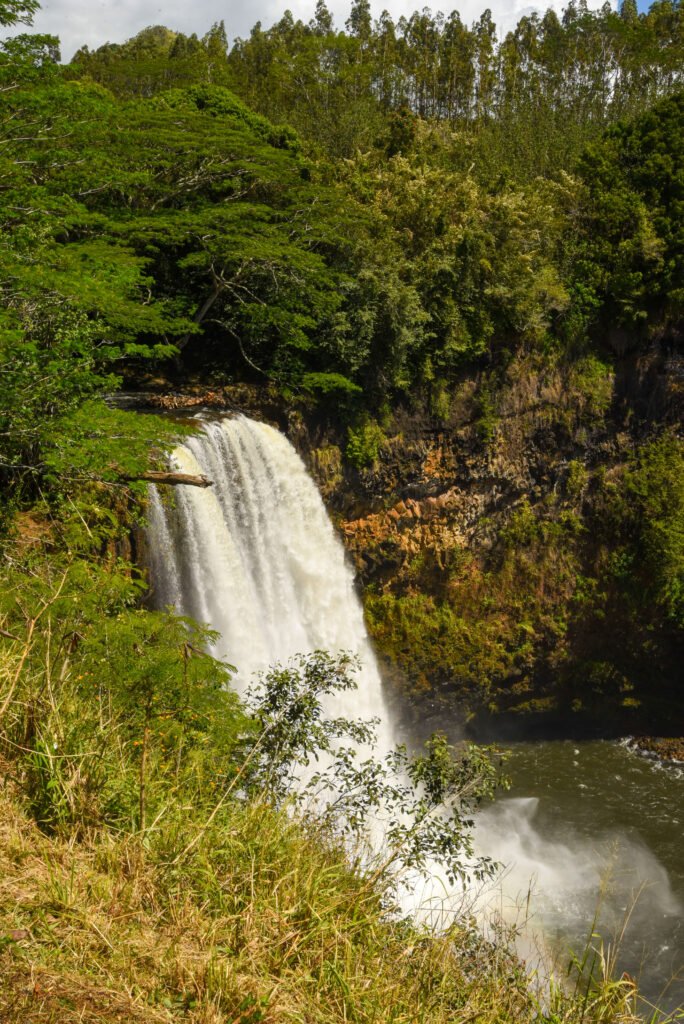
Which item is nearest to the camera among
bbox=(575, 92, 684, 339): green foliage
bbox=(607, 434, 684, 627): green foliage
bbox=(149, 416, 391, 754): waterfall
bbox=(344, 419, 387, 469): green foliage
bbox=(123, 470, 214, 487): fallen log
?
bbox=(123, 470, 214, 487): fallen log

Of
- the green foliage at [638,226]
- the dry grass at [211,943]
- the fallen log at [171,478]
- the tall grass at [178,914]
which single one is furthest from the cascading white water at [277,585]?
the green foliage at [638,226]

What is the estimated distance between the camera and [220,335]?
616 inches

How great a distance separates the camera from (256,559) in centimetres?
1191

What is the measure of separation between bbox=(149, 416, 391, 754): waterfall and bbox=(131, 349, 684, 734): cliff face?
1.43 metres

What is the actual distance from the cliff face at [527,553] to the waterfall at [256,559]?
4.68 ft

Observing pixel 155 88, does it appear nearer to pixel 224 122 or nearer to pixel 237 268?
pixel 224 122

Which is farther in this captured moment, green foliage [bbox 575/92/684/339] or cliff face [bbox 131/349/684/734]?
green foliage [bbox 575/92/684/339]

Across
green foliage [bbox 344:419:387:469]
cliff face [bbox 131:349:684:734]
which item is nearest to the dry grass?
green foliage [bbox 344:419:387:469]

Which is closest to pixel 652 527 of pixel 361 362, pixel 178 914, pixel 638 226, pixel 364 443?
pixel 364 443

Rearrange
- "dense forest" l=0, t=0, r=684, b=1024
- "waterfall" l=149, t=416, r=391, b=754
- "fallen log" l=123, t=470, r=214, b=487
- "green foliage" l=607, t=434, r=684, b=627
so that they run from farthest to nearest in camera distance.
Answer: "green foliage" l=607, t=434, r=684, b=627, "waterfall" l=149, t=416, r=391, b=754, "fallen log" l=123, t=470, r=214, b=487, "dense forest" l=0, t=0, r=684, b=1024

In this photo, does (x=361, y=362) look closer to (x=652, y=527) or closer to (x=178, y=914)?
(x=652, y=527)

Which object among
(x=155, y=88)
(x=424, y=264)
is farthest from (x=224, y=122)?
(x=155, y=88)

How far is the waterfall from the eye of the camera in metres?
10.1

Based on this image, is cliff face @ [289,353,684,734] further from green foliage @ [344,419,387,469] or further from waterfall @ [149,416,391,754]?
waterfall @ [149,416,391,754]
